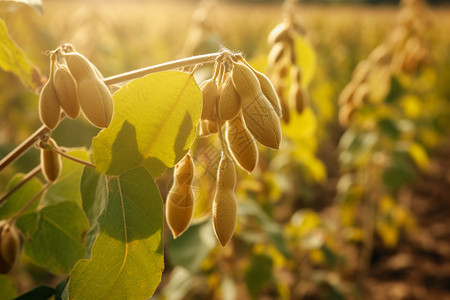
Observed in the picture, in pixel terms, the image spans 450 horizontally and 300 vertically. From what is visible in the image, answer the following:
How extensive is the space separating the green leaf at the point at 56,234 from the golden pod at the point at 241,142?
1.28 ft

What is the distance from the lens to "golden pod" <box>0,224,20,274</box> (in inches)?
29.1

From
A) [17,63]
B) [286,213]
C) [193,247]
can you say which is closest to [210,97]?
[17,63]

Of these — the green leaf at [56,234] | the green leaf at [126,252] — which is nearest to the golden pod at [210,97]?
the green leaf at [126,252]

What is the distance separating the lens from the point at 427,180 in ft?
15.4

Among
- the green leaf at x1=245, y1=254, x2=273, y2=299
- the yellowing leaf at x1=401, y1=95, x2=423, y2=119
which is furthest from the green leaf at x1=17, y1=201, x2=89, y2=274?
the yellowing leaf at x1=401, y1=95, x2=423, y2=119

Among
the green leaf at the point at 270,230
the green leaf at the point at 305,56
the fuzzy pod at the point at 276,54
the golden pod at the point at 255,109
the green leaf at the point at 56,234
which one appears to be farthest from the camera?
the green leaf at the point at 270,230

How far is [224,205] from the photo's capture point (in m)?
0.63

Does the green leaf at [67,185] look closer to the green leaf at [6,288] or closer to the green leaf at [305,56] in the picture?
the green leaf at [6,288]

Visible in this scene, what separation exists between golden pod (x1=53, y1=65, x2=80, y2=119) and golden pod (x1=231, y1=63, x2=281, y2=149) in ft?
0.80

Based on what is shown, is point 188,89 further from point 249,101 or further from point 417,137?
point 417,137

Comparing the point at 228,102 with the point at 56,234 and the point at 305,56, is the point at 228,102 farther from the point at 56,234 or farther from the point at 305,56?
the point at 305,56

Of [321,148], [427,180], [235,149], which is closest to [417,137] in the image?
[427,180]

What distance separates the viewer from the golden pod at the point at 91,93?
0.57m

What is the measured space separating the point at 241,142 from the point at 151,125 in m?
0.14
